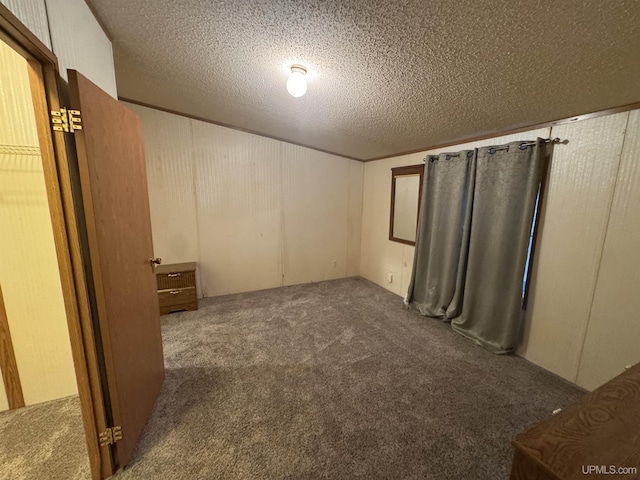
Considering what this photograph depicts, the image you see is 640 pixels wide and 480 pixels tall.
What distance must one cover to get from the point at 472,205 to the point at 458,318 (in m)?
1.17

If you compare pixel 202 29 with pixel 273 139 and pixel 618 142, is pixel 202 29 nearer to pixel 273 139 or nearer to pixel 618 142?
pixel 273 139

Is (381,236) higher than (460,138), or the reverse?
(460,138)

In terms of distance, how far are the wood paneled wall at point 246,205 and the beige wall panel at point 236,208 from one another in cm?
1

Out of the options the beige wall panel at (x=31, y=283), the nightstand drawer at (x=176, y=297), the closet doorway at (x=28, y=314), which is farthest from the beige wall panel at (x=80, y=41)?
the nightstand drawer at (x=176, y=297)

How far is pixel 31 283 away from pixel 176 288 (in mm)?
1431

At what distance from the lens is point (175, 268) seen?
9.80ft

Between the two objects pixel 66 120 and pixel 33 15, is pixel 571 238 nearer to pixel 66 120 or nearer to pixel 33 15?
pixel 66 120

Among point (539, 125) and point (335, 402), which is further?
point (539, 125)

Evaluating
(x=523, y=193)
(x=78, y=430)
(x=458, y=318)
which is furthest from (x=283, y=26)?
(x=458, y=318)

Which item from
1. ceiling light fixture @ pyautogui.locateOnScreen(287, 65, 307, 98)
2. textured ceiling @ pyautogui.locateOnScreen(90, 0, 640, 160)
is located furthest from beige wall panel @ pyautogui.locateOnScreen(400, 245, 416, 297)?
ceiling light fixture @ pyautogui.locateOnScreen(287, 65, 307, 98)

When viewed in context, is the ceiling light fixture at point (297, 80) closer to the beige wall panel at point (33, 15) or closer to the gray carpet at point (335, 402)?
the beige wall panel at point (33, 15)

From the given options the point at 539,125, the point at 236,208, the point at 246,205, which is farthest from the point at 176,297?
the point at 539,125

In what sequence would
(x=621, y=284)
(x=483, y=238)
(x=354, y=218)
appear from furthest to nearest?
(x=354, y=218) → (x=483, y=238) → (x=621, y=284)

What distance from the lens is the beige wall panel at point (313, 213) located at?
379 centimetres
